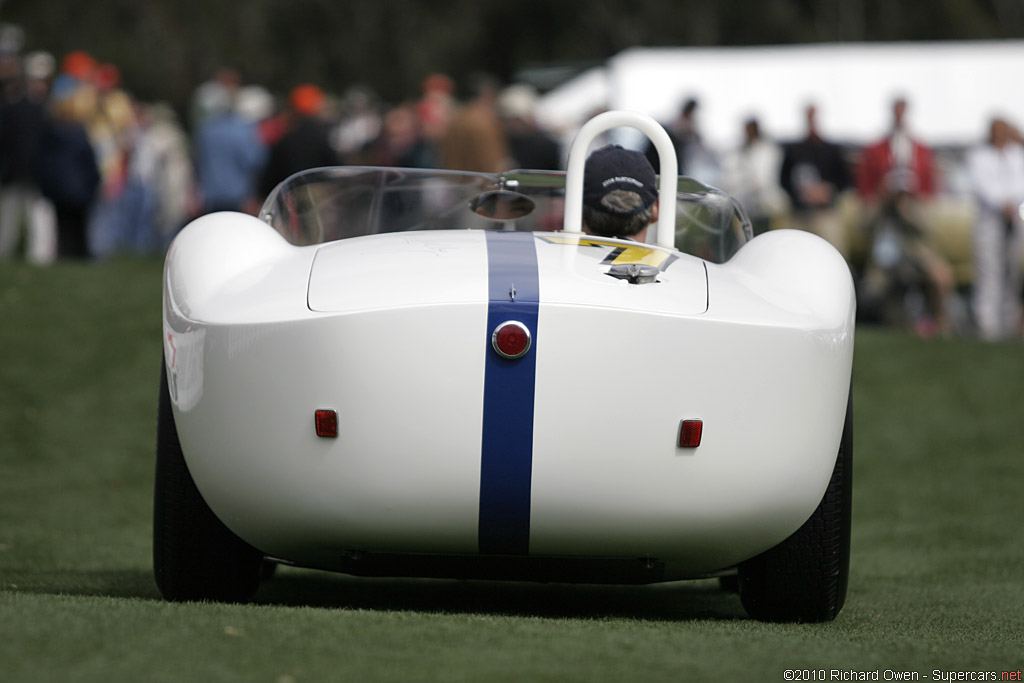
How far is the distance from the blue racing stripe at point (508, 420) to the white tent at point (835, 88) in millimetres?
14246

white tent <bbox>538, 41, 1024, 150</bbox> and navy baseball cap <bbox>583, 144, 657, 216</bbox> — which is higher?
navy baseball cap <bbox>583, 144, 657, 216</bbox>

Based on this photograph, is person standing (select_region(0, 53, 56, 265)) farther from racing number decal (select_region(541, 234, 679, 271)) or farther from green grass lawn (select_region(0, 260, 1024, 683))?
racing number decal (select_region(541, 234, 679, 271))

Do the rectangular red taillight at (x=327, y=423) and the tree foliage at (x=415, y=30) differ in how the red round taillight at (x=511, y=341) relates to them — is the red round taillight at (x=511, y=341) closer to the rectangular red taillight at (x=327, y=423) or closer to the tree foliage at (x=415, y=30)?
the rectangular red taillight at (x=327, y=423)

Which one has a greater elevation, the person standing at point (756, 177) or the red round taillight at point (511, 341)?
the red round taillight at point (511, 341)

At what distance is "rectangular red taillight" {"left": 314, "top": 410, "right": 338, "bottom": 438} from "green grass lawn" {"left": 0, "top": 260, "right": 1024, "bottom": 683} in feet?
1.33

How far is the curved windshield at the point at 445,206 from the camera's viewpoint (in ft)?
14.8

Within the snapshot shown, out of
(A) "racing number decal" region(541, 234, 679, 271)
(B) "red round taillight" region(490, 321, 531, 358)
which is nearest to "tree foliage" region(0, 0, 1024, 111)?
(A) "racing number decal" region(541, 234, 679, 271)

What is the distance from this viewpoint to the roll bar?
413 centimetres

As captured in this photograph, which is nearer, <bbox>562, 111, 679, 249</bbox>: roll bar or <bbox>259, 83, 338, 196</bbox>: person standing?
<bbox>562, 111, 679, 249</bbox>: roll bar

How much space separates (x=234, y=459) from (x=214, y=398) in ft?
0.49

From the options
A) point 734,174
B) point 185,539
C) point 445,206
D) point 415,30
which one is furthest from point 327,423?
point 415,30

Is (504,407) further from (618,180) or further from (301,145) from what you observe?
(301,145)

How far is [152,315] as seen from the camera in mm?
9453

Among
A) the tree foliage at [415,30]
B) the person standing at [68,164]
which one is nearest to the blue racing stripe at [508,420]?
the person standing at [68,164]
